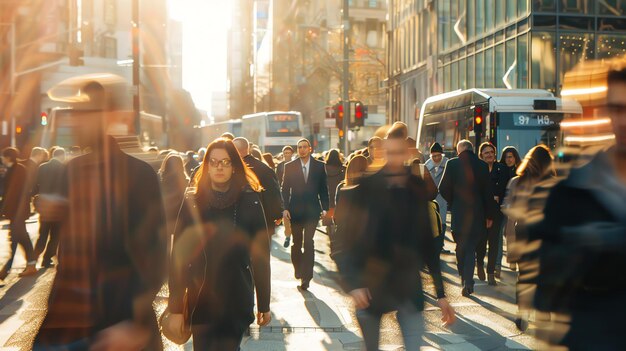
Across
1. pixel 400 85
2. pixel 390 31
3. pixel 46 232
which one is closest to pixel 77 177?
pixel 46 232

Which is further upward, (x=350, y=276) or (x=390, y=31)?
(x=390, y=31)

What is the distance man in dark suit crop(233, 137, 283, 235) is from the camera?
30.8ft

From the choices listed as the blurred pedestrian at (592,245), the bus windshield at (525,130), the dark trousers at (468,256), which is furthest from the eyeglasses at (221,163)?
the bus windshield at (525,130)

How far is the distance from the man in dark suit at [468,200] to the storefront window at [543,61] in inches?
828

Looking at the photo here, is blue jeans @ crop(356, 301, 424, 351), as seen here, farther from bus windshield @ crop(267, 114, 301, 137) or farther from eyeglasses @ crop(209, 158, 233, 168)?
bus windshield @ crop(267, 114, 301, 137)

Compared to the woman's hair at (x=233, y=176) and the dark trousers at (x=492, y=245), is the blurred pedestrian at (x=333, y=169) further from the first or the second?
the woman's hair at (x=233, y=176)

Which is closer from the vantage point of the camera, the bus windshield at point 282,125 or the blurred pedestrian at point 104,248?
the blurred pedestrian at point 104,248

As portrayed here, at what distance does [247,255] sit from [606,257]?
2.44 meters

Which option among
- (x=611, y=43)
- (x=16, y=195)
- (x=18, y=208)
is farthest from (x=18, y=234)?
(x=611, y=43)

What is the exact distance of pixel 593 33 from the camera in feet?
99.7

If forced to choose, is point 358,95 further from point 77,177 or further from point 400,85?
point 77,177

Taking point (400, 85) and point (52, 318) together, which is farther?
point (400, 85)

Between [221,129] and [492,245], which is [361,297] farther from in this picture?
[221,129]

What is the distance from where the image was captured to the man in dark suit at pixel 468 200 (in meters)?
10.1
